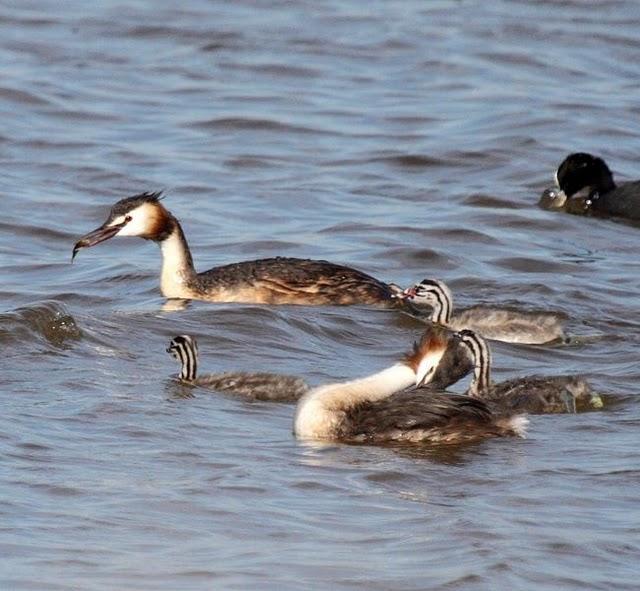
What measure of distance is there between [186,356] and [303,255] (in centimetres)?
464

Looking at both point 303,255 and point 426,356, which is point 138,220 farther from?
point 426,356

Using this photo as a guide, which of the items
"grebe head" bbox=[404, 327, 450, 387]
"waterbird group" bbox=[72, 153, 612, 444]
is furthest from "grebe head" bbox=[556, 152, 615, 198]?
"grebe head" bbox=[404, 327, 450, 387]

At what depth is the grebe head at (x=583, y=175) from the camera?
56.9 feet

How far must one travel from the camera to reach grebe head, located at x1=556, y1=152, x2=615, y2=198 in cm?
1733

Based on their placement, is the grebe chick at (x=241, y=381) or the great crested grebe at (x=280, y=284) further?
the great crested grebe at (x=280, y=284)

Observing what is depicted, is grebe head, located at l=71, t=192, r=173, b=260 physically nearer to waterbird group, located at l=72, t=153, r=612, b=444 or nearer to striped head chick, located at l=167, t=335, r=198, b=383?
waterbird group, located at l=72, t=153, r=612, b=444

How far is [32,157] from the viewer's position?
18984 millimetres

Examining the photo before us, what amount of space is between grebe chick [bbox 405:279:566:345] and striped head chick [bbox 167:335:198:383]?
2.06m

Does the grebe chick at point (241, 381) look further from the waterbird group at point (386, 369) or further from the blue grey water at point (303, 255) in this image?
the blue grey water at point (303, 255)

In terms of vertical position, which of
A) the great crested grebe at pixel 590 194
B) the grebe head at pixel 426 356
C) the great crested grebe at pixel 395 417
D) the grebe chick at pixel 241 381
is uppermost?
the grebe head at pixel 426 356

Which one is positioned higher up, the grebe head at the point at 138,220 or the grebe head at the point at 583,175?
the grebe head at the point at 138,220

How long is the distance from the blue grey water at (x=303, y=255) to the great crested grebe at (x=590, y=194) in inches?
12.3

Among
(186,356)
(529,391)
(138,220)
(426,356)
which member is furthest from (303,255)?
(426,356)

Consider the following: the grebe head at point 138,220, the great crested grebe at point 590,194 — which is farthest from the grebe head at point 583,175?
the grebe head at point 138,220
